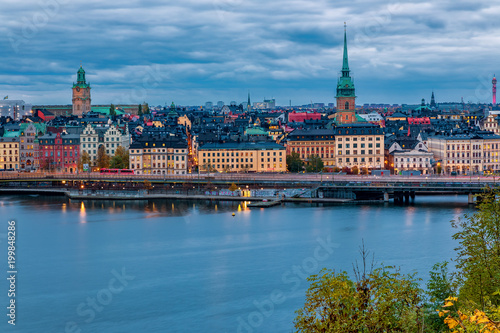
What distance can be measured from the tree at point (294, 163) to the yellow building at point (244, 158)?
0.54 metres

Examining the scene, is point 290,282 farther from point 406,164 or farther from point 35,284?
point 406,164

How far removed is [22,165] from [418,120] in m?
43.9

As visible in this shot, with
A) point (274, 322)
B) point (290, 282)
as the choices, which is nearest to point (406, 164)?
point (290, 282)

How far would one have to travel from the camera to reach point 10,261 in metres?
20.8

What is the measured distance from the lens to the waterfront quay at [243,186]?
120 ft

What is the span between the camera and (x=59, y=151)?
51188 mm

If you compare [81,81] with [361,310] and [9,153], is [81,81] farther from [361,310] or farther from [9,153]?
[361,310]

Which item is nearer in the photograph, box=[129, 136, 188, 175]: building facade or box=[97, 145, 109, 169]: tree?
box=[129, 136, 188, 175]: building facade

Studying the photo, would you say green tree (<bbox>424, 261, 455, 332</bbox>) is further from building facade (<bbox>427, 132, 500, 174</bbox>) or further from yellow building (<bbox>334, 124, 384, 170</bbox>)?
building facade (<bbox>427, 132, 500, 174</bbox>)

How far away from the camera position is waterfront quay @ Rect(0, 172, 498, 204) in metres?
36.6

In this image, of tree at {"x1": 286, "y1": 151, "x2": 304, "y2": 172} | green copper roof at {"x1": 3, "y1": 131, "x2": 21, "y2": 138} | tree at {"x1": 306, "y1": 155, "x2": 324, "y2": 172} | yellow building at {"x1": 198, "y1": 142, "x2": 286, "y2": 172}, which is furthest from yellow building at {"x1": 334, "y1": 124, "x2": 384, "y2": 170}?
green copper roof at {"x1": 3, "y1": 131, "x2": 21, "y2": 138}

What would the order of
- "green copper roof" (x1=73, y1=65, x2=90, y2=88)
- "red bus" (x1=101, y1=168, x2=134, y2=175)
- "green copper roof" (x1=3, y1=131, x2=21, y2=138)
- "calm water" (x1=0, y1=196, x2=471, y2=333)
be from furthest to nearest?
1. "green copper roof" (x1=73, y1=65, x2=90, y2=88)
2. "green copper roof" (x1=3, y1=131, x2=21, y2=138)
3. "red bus" (x1=101, y1=168, x2=134, y2=175)
4. "calm water" (x1=0, y1=196, x2=471, y2=333)

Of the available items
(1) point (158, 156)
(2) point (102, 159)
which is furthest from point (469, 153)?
(2) point (102, 159)

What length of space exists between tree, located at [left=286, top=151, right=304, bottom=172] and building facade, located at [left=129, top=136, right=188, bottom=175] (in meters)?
6.28
